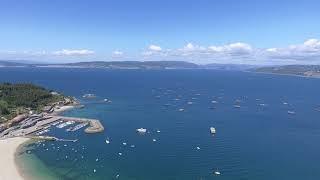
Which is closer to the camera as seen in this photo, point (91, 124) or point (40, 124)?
point (40, 124)

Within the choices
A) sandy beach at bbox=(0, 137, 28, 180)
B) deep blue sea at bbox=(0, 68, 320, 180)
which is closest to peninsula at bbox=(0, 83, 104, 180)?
sandy beach at bbox=(0, 137, 28, 180)

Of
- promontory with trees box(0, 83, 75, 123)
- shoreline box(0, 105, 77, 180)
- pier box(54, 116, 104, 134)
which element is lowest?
shoreline box(0, 105, 77, 180)

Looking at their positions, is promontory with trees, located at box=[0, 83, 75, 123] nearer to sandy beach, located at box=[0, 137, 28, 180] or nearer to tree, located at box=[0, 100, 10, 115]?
tree, located at box=[0, 100, 10, 115]

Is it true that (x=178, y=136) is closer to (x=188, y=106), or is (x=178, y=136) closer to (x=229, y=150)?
(x=229, y=150)

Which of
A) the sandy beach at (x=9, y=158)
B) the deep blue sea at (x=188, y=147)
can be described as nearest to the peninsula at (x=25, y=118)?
the sandy beach at (x=9, y=158)

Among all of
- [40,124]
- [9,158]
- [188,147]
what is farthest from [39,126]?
[188,147]

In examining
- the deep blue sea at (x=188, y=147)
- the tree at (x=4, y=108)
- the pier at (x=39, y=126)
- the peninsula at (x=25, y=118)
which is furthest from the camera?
the tree at (x=4, y=108)

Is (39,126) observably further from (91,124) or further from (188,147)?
(188,147)

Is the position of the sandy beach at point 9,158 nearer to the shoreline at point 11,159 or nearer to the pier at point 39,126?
the shoreline at point 11,159
